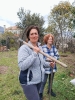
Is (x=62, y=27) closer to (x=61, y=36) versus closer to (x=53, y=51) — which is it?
(x=61, y=36)

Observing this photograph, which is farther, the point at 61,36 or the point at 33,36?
the point at 61,36

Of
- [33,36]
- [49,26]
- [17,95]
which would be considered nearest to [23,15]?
[49,26]

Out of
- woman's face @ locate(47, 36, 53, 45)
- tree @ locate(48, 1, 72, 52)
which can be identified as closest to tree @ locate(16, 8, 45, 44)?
tree @ locate(48, 1, 72, 52)

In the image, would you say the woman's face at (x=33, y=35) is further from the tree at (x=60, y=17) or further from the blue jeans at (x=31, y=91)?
the tree at (x=60, y=17)

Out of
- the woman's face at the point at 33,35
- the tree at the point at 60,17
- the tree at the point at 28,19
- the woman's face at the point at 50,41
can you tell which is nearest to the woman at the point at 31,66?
the woman's face at the point at 33,35

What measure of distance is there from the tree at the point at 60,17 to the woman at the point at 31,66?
17583 mm

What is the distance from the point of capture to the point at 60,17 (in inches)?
815

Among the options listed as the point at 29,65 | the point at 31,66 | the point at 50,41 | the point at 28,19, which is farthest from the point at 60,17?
the point at 29,65

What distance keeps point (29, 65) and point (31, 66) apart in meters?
0.13

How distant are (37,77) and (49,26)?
19083 mm

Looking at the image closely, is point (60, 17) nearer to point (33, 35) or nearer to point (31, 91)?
point (33, 35)

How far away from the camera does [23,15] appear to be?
84.4 feet

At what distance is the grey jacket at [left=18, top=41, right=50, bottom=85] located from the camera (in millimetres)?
2650

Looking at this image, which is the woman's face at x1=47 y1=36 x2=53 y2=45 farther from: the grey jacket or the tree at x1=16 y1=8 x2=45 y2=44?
the tree at x1=16 y1=8 x2=45 y2=44
